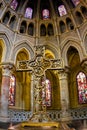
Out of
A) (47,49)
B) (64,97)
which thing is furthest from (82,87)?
(47,49)

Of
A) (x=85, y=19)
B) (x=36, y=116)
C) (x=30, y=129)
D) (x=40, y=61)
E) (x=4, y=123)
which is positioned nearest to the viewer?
(x=30, y=129)

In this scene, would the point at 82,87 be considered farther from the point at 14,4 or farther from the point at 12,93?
the point at 14,4

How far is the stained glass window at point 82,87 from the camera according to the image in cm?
1971

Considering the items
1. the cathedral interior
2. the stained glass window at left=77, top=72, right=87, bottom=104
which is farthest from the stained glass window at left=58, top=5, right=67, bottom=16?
the stained glass window at left=77, top=72, right=87, bottom=104

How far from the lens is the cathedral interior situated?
16594 mm

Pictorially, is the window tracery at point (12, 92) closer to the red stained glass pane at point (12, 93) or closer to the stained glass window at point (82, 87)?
the red stained glass pane at point (12, 93)

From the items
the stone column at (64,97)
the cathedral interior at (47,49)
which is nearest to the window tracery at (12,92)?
the cathedral interior at (47,49)

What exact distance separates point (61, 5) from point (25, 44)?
550 cm

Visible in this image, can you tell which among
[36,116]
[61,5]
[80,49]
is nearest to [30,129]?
[36,116]

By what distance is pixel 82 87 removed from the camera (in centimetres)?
2025

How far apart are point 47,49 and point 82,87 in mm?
5250

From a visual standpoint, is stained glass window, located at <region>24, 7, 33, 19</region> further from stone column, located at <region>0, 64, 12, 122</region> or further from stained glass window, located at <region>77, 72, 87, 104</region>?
stained glass window, located at <region>77, 72, 87, 104</region>

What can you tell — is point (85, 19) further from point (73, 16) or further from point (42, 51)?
point (42, 51)

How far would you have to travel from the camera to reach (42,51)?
1141 cm
